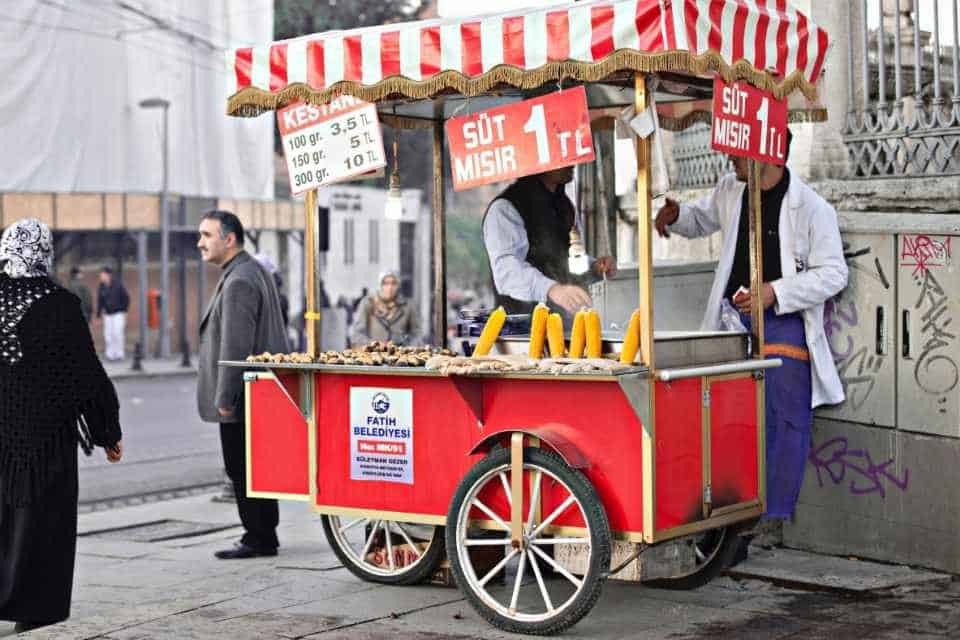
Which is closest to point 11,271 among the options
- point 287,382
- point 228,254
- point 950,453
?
point 287,382

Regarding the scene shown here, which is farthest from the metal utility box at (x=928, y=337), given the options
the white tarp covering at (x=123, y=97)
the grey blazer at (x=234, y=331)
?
the white tarp covering at (x=123, y=97)

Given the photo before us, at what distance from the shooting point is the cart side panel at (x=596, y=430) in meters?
6.23

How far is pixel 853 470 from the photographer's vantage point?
7922 millimetres

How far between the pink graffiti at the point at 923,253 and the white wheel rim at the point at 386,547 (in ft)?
9.25

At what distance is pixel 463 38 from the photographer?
256 inches

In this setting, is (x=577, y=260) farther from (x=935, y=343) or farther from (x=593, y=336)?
(x=935, y=343)

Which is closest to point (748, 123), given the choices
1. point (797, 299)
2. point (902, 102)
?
point (797, 299)

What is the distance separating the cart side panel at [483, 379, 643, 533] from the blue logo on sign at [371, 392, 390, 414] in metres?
0.71

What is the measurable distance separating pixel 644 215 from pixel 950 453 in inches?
94.0

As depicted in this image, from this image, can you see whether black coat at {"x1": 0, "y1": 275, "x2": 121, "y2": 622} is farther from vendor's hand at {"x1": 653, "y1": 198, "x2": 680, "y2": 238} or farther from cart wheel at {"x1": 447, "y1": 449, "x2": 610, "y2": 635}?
vendor's hand at {"x1": 653, "y1": 198, "x2": 680, "y2": 238}

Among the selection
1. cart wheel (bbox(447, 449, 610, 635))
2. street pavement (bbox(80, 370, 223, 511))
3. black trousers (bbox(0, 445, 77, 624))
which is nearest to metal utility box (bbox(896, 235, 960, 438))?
cart wheel (bbox(447, 449, 610, 635))

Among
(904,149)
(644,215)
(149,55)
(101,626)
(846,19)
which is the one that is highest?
(149,55)

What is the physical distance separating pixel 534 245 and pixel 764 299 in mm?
1359

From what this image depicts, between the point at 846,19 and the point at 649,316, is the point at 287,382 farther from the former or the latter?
the point at 846,19
